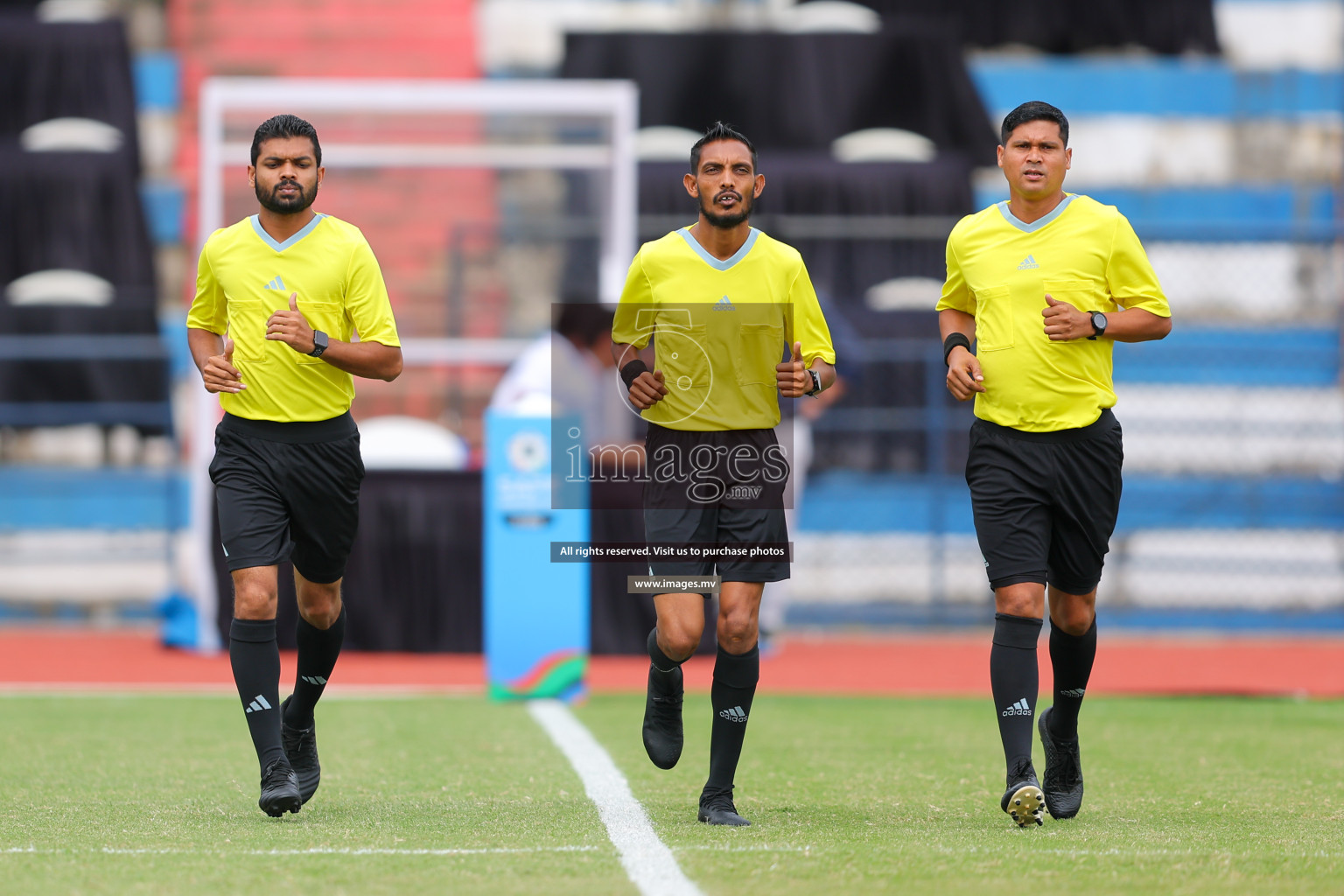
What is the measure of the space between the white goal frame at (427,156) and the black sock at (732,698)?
639 centimetres

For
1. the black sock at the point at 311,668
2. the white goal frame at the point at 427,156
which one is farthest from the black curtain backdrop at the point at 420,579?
the black sock at the point at 311,668

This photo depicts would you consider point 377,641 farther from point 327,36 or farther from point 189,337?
point 327,36

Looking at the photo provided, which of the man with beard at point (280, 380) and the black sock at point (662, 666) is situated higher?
the man with beard at point (280, 380)

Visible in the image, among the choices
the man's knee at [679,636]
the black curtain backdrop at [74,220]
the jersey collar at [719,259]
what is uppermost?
the black curtain backdrop at [74,220]

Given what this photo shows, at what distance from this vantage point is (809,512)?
50.6 ft

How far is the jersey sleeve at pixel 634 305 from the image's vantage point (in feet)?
18.8

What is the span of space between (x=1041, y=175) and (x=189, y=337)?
8.95 ft

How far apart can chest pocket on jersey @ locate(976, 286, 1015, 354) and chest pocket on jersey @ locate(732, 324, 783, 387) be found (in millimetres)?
643

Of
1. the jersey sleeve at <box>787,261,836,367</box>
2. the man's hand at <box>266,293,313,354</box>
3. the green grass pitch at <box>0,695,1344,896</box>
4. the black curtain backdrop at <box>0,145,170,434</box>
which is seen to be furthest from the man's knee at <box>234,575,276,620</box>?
the black curtain backdrop at <box>0,145,170,434</box>

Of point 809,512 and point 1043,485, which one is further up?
point 1043,485

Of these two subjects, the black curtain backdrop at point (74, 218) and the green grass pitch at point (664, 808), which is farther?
the black curtain backdrop at point (74, 218)

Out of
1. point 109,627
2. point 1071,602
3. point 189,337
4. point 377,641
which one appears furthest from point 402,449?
point 1071,602

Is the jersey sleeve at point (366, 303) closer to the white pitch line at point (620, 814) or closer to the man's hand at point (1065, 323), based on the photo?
the white pitch line at point (620, 814)

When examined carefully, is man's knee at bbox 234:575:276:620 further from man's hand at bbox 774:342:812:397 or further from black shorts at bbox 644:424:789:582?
man's hand at bbox 774:342:812:397
